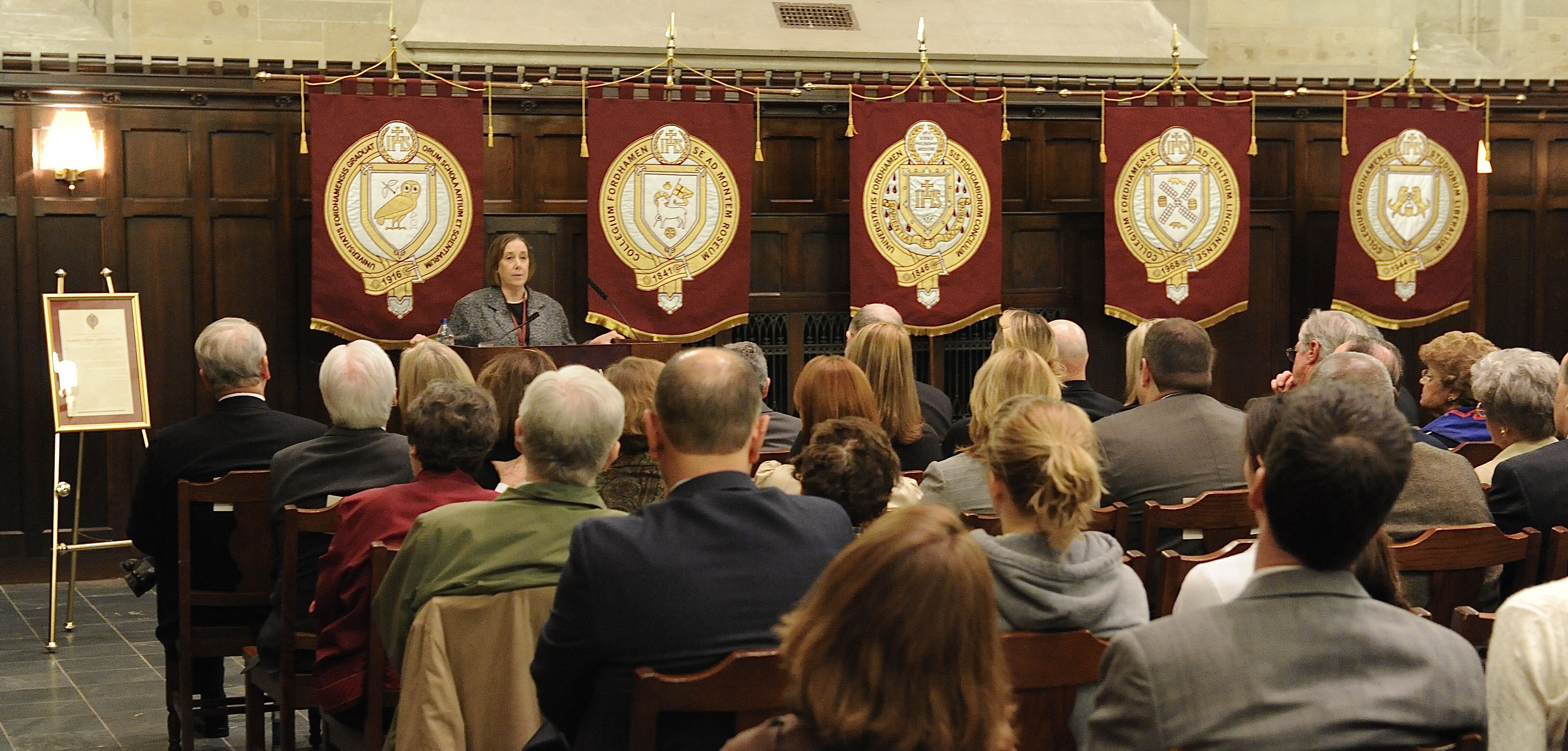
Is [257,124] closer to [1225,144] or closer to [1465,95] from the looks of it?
[1225,144]

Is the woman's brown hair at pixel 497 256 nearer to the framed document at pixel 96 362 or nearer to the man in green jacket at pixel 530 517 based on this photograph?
the framed document at pixel 96 362

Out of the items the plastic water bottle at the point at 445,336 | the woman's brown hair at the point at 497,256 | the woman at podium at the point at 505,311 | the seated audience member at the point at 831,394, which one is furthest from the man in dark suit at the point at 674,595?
the woman's brown hair at the point at 497,256

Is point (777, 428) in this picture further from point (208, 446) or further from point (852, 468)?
point (852, 468)

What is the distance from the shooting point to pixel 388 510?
345cm

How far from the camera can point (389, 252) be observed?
26.3ft

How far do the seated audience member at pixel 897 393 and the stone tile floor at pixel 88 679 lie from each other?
82.9 inches

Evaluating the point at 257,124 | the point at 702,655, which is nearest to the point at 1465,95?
the point at 257,124

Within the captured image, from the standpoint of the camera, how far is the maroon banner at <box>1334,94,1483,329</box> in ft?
30.9

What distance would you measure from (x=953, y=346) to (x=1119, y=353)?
1.06 metres

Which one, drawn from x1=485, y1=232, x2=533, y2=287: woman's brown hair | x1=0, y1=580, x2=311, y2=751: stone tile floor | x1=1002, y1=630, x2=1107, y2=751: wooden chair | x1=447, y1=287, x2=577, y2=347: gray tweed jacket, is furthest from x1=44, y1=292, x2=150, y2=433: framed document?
x1=1002, y1=630, x2=1107, y2=751: wooden chair

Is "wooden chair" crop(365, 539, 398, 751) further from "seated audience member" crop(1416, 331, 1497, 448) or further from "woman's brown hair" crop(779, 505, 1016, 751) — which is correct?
"seated audience member" crop(1416, 331, 1497, 448)

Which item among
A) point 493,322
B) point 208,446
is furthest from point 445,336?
point 208,446

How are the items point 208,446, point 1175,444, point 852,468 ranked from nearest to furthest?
point 852,468 < point 1175,444 < point 208,446

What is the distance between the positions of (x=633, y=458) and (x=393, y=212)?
474 centimetres
